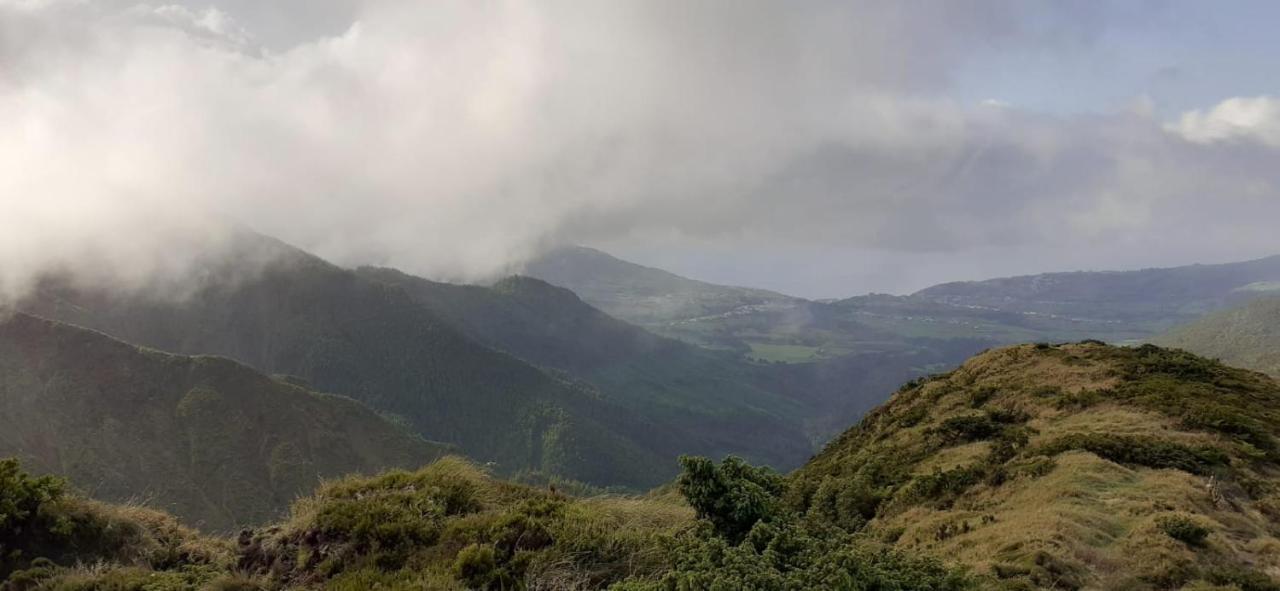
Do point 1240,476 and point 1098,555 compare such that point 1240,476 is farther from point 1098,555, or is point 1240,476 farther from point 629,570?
point 629,570

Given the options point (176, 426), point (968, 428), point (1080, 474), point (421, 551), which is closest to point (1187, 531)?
point (1080, 474)

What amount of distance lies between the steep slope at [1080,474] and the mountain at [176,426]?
481ft

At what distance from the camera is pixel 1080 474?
18578 mm

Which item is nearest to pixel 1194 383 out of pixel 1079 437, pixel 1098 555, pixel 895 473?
pixel 1079 437

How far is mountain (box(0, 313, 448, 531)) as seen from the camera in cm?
15462

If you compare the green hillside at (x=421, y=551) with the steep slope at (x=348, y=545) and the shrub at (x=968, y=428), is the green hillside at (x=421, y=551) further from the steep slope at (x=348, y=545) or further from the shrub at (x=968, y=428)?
the shrub at (x=968, y=428)

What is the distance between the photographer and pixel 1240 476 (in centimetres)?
1855

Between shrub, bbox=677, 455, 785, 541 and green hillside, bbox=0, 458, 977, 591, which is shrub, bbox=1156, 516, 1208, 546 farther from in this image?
shrub, bbox=677, 455, 785, 541

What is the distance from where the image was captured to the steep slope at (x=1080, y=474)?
13539 mm

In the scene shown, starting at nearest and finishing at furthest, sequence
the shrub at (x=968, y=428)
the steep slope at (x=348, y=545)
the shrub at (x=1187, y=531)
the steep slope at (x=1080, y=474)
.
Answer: the steep slope at (x=348, y=545) → the steep slope at (x=1080, y=474) → the shrub at (x=1187, y=531) → the shrub at (x=968, y=428)

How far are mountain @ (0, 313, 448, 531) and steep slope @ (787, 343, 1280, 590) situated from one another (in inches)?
5773

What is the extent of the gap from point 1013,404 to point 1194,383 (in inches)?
257

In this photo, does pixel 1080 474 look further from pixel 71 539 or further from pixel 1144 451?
pixel 71 539

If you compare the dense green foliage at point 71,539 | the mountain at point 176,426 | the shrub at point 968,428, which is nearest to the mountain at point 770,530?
the dense green foliage at point 71,539
